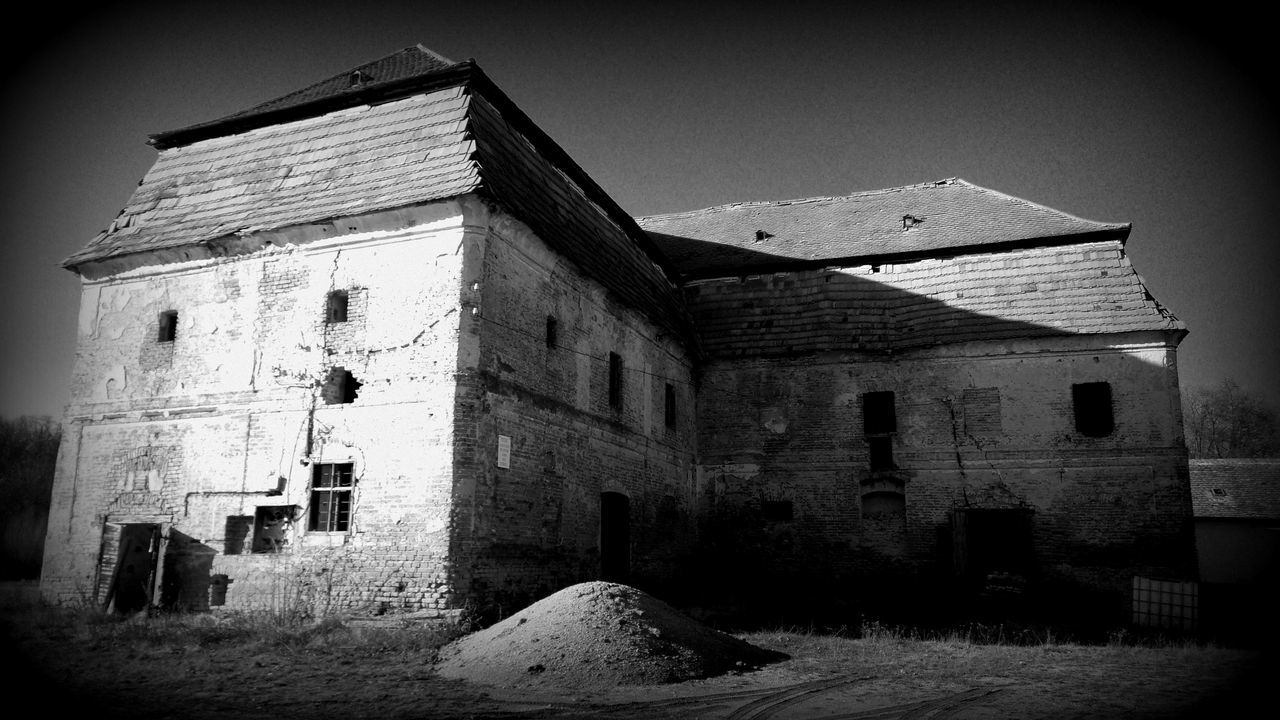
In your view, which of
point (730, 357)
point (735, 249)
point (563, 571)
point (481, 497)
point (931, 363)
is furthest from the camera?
point (735, 249)

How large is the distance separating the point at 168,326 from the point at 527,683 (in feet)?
31.2

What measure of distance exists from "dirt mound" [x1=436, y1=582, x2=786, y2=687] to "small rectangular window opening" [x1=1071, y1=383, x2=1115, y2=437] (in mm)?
11996

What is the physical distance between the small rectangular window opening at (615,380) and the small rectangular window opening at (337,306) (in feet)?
17.7

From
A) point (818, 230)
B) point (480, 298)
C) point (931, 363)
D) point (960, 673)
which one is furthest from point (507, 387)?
point (818, 230)

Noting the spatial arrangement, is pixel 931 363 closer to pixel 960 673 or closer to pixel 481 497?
pixel 960 673

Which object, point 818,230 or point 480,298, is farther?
point 818,230

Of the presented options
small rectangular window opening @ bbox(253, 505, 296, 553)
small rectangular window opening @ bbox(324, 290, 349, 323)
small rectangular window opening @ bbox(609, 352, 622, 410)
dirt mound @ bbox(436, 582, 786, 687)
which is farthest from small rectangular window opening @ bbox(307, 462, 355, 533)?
small rectangular window opening @ bbox(609, 352, 622, 410)

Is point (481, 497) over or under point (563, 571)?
over

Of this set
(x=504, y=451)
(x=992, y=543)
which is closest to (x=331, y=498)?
(x=504, y=451)

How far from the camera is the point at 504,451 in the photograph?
12141 mm

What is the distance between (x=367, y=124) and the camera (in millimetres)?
13836

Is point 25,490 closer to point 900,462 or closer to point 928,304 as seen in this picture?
point 900,462

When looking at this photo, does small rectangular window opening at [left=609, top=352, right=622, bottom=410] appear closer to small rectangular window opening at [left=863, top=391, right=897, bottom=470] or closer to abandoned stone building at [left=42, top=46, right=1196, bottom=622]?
abandoned stone building at [left=42, top=46, right=1196, bottom=622]

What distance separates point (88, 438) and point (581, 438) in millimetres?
8190
